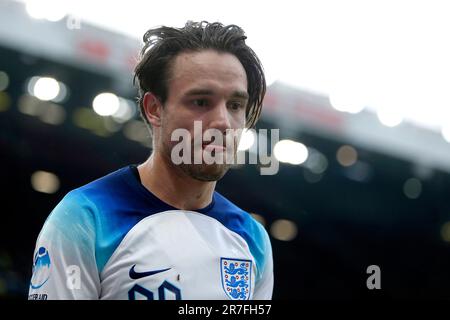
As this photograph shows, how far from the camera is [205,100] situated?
9.16 feet

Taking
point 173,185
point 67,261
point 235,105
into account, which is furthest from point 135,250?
point 235,105

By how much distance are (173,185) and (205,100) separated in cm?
46

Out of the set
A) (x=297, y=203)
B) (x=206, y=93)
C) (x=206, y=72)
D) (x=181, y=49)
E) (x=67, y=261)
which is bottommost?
(x=67, y=261)

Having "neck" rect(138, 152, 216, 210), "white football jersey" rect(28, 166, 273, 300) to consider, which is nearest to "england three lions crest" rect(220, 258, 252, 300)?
"white football jersey" rect(28, 166, 273, 300)

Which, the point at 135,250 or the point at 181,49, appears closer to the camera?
the point at 135,250

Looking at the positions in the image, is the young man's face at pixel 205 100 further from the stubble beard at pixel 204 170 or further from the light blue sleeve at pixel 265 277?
the light blue sleeve at pixel 265 277

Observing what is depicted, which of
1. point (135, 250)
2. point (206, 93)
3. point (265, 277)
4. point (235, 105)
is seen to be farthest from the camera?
point (265, 277)

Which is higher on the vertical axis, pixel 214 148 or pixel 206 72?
pixel 206 72

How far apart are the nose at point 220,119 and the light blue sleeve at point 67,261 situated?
27.6 inches

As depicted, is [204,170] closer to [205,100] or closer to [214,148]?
[214,148]

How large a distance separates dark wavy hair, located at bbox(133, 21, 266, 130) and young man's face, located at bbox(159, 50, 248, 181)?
1.9 inches

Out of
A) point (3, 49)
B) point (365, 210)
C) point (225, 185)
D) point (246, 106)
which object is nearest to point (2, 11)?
point (3, 49)

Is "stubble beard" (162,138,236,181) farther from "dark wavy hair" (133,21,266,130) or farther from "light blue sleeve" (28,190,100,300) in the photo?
"light blue sleeve" (28,190,100,300)

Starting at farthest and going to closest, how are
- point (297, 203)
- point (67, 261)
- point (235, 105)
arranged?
point (297, 203)
point (235, 105)
point (67, 261)
